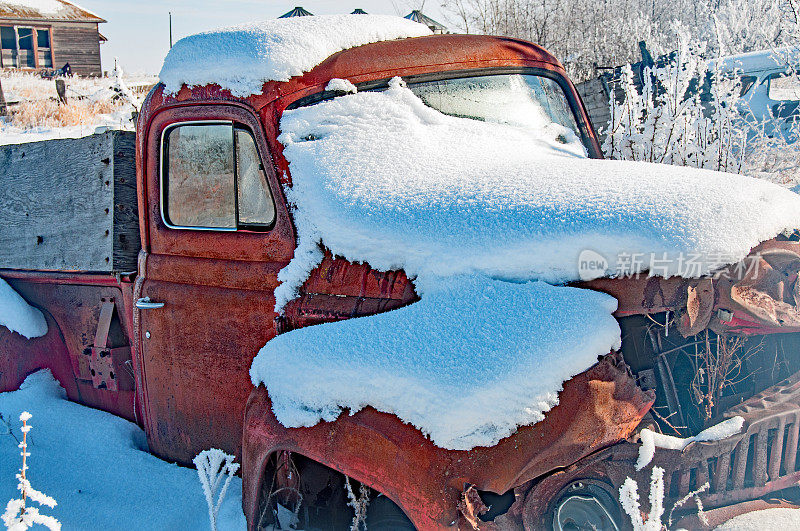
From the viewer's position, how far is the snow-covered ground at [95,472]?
2475 millimetres

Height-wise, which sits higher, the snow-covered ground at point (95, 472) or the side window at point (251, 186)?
the side window at point (251, 186)

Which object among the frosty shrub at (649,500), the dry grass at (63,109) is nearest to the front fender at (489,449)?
the frosty shrub at (649,500)

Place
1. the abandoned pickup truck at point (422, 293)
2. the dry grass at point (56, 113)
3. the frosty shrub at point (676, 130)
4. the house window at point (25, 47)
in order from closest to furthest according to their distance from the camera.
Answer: the abandoned pickup truck at point (422, 293) → the frosty shrub at point (676, 130) → the dry grass at point (56, 113) → the house window at point (25, 47)

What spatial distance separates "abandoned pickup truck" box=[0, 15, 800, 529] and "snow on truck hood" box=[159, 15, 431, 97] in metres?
0.01

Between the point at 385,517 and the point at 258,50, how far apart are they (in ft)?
5.83

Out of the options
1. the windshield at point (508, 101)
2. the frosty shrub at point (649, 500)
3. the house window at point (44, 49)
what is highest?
the house window at point (44, 49)

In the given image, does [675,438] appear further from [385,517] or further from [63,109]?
[63,109]

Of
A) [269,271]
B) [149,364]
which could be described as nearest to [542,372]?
[269,271]

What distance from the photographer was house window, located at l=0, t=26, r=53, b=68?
92.9 ft

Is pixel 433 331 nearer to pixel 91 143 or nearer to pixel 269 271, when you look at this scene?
pixel 269 271

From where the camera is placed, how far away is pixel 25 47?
29094mm

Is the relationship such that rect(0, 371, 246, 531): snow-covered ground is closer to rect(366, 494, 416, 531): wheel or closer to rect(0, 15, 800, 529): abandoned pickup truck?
rect(0, 15, 800, 529): abandoned pickup truck

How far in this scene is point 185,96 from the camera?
2.69 meters

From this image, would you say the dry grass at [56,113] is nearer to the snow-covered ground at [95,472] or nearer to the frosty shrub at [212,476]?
the snow-covered ground at [95,472]
